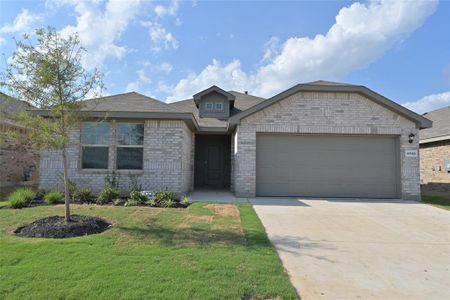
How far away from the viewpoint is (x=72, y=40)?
6.13 m

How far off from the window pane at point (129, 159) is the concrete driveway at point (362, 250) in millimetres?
4781

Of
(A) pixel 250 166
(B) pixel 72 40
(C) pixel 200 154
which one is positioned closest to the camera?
(B) pixel 72 40

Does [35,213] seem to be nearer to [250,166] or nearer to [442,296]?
[250,166]

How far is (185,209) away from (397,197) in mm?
8703

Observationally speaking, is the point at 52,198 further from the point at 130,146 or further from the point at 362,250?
the point at 362,250

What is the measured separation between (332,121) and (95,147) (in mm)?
9175

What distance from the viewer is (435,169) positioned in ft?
48.9

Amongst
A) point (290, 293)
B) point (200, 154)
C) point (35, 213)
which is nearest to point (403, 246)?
point (290, 293)

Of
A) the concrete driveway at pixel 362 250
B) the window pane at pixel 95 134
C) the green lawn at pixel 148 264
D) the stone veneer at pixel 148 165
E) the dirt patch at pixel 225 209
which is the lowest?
the concrete driveway at pixel 362 250

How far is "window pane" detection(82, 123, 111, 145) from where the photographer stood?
10.6 m

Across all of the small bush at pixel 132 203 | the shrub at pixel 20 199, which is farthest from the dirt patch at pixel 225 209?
the shrub at pixel 20 199

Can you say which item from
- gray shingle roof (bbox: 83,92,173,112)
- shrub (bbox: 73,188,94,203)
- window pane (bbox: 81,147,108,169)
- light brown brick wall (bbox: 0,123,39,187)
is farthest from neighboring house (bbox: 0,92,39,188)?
shrub (bbox: 73,188,94,203)

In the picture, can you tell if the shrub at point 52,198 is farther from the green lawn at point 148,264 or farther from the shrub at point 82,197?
the green lawn at point 148,264

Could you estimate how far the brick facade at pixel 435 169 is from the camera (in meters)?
14.1
